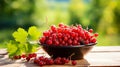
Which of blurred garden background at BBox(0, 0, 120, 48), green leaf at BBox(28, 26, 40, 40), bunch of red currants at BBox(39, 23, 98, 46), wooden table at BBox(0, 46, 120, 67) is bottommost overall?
wooden table at BBox(0, 46, 120, 67)

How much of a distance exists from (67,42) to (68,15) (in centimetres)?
633

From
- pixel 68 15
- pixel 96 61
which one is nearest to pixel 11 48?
pixel 96 61

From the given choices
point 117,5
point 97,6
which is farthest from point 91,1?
point 117,5

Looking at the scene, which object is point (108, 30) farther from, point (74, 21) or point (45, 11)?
point (45, 11)

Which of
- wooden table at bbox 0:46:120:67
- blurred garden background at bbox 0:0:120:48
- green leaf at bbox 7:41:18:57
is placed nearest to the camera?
wooden table at bbox 0:46:120:67

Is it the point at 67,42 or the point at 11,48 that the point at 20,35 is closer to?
the point at 11,48

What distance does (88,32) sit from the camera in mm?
1872

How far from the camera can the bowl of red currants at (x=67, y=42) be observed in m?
1.80

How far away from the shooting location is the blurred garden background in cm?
750

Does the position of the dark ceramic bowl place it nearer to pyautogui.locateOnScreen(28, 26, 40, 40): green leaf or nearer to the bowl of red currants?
the bowl of red currants

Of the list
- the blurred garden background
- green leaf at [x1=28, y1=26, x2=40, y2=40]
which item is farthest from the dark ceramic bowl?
the blurred garden background

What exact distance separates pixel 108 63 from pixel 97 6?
6098mm

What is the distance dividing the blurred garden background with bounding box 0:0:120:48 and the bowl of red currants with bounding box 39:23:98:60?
18.1 ft

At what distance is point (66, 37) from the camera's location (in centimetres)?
178
